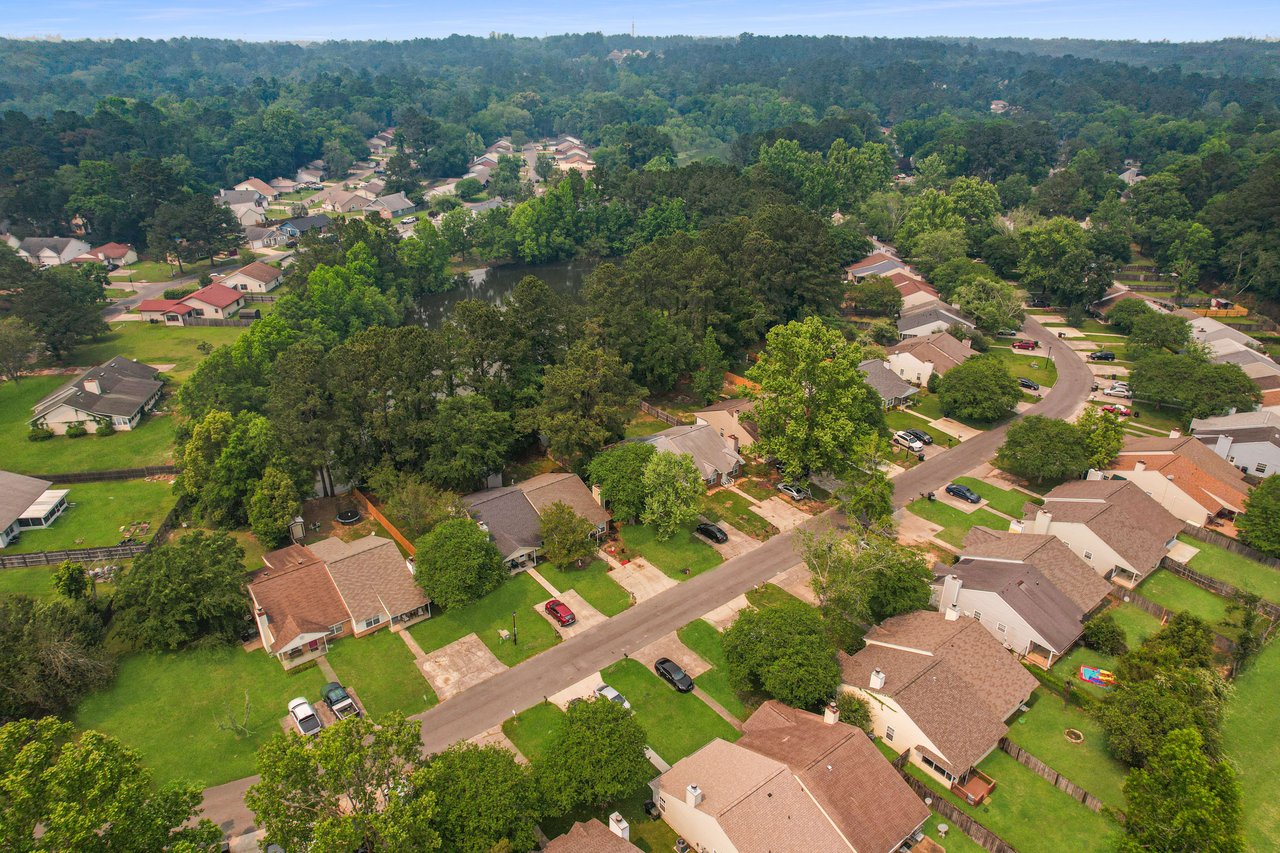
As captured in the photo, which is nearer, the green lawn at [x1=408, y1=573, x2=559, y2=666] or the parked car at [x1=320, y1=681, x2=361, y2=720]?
the parked car at [x1=320, y1=681, x2=361, y2=720]

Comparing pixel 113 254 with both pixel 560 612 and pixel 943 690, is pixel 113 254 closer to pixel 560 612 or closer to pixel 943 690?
pixel 560 612

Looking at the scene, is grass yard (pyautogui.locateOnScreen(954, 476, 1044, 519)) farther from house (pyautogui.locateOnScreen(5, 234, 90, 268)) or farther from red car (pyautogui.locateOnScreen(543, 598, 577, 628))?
house (pyautogui.locateOnScreen(5, 234, 90, 268))

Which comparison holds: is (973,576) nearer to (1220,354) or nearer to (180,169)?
(1220,354)

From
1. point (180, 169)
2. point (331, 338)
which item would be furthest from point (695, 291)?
point (180, 169)

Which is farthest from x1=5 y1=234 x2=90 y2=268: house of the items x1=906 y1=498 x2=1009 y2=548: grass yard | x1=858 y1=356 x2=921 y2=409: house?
x1=906 y1=498 x2=1009 y2=548: grass yard

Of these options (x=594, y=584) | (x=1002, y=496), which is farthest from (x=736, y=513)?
(x=1002, y=496)
